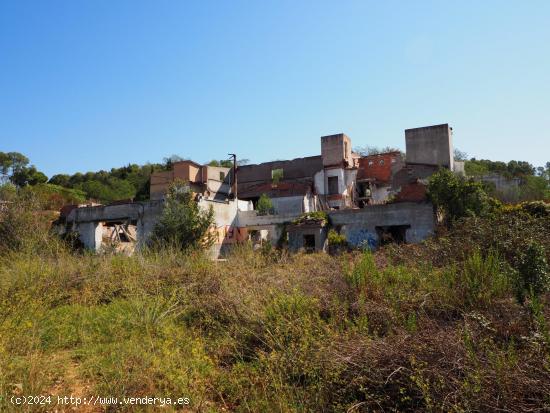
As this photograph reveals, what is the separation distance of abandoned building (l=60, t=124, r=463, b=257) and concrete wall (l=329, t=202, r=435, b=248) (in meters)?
0.05

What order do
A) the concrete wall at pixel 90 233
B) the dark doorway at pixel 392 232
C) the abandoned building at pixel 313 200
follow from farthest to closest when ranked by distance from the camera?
the concrete wall at pixel 90 233, the abandoned building at pixel 313 200, the dark doorway at pixel 392 232

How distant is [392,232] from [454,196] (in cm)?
387

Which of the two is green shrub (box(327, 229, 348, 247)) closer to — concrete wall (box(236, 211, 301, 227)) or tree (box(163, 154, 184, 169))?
concrete wall (box(236, 211, 301, 227))

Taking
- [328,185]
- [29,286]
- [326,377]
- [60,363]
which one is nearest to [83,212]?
[328,185]

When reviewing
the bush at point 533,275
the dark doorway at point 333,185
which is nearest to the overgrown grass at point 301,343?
the bush at point 533,275

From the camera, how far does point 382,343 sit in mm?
4191

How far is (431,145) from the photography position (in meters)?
31.9

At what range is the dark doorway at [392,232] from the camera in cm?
2281

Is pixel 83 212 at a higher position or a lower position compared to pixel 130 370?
higher

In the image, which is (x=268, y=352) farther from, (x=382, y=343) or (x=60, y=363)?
(x=60, y=363)

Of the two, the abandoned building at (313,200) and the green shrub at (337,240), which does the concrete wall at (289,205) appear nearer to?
the abandoned building at (313,200)

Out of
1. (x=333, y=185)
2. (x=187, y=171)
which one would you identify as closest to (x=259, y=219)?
(x=333, y=185)

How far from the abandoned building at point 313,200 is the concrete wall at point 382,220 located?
0.05 meters

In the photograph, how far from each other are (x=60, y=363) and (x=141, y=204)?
24.5 metres
